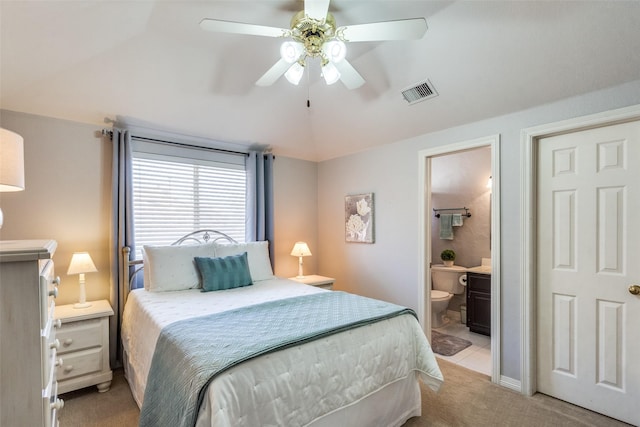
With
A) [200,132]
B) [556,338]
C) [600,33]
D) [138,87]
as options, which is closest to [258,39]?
[138,87]

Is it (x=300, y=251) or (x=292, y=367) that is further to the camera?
(x=300, y=251)

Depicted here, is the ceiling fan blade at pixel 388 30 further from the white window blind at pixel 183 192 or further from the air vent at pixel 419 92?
the white window blind at pixel 183 192

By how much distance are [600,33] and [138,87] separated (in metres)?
3.39

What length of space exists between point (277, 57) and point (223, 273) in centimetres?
201

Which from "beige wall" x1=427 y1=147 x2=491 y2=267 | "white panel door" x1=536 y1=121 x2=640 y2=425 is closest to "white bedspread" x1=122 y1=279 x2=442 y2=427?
"white panel door" x1=536 y1=121 x2=640 y2=425

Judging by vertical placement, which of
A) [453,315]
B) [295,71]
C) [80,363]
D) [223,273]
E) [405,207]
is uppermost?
[295,71]

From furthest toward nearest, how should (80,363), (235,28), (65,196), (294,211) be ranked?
(294,211) → (65,196) → (80,363) → (235,28)

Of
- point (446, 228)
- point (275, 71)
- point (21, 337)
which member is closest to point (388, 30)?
point (275, 71)

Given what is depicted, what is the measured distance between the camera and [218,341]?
1.60 meters

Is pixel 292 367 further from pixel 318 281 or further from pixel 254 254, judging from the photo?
pixel 318 281

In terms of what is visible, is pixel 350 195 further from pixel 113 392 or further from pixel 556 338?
pixel 113 392

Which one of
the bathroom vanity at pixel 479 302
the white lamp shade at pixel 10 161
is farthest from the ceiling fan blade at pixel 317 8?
the bathroom vanity at pixel 479 302

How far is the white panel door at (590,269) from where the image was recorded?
2131 millimetres

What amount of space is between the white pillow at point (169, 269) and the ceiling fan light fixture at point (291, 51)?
6.73 feet
